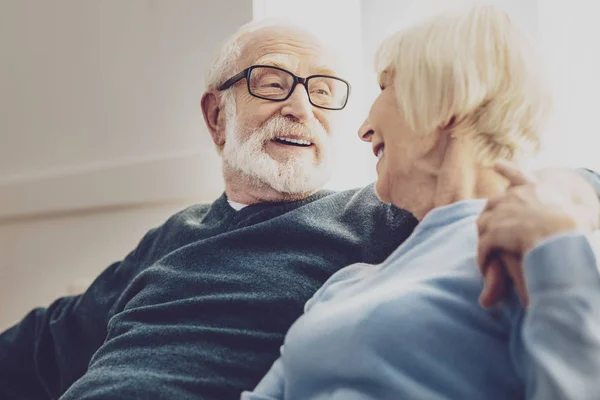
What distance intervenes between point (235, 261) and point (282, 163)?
23 centimetres

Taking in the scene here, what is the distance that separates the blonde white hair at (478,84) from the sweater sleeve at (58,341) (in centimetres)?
87

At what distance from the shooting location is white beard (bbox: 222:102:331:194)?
124 centimetres

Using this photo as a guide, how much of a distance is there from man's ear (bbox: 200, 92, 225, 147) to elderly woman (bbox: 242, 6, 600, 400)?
0.60m

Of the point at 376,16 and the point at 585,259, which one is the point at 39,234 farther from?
the point at 585,259

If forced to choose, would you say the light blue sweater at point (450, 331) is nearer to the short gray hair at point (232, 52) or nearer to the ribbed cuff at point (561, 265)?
the ribbed cuff at point (561, 265)

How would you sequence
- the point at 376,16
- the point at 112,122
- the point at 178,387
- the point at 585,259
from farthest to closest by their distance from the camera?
the point at 112,122, the point at 376,16, the point at 178,387, the point at 585,259

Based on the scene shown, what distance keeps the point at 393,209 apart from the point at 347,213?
0.32 ft

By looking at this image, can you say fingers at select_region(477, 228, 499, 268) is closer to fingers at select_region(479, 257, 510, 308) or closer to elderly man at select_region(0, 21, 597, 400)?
fingers at select_region(479, 257, 510, 308)

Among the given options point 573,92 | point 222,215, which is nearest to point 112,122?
point 222,215

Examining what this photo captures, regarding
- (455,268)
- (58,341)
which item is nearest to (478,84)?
(455,268)

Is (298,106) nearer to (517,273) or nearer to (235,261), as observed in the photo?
(235,261)

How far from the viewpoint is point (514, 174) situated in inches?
26.0

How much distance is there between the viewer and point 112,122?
1.83 meters

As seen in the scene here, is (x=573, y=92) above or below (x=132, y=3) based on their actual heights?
below
